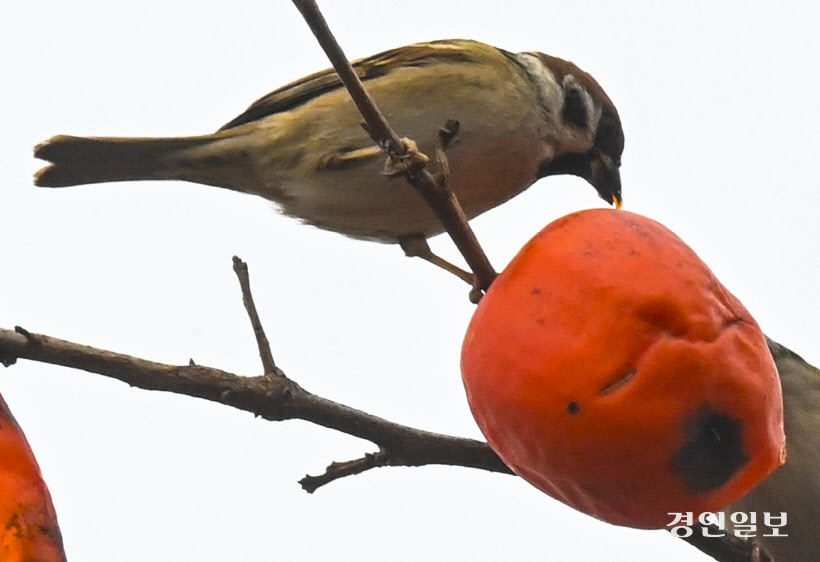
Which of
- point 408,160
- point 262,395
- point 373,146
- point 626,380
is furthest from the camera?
point 373,146

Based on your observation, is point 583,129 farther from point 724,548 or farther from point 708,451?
point 708,451

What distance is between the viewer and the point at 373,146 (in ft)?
9.61

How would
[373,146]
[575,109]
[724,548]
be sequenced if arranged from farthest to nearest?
[575,109] → [373,146] → [724,548]

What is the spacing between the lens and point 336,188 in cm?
293

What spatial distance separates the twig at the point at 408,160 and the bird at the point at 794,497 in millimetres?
1931

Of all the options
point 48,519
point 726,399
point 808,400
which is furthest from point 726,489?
point 808,400

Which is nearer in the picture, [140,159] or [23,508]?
[23,508]

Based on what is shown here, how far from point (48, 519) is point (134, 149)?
202 centimetres

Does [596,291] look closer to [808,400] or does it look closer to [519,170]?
[519,170]

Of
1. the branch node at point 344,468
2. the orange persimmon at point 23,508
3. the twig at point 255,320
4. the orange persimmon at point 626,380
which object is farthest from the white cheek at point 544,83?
the orange persimmon at point 23,508

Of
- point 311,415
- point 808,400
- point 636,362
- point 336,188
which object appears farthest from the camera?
point 808,400

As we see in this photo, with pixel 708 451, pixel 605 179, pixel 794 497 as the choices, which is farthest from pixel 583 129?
pixel 708 451

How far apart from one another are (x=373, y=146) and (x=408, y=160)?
1534 millimetres

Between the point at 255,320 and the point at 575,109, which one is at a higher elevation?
the point at 575,109
